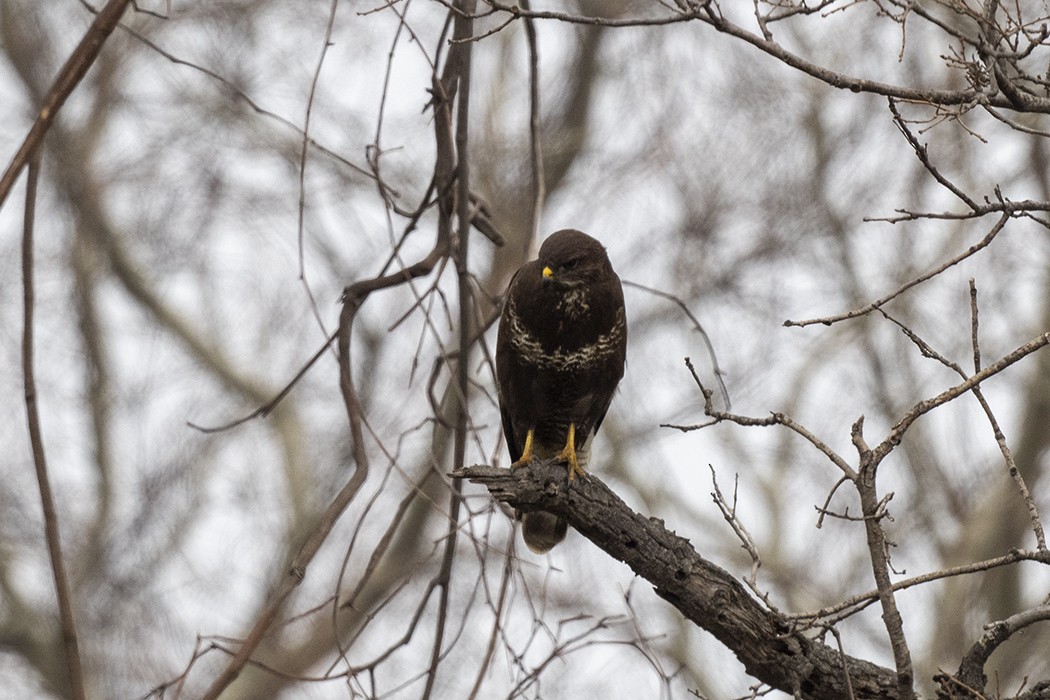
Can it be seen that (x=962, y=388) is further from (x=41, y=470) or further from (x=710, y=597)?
(x=41, y=470)

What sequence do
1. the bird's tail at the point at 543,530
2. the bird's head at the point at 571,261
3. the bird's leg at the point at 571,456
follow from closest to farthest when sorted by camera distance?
the bird's leg at the point at 571,456
the bird's head at the point at 571,261
the bird's tail at the point at 543,530

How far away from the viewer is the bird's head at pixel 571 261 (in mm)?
5176

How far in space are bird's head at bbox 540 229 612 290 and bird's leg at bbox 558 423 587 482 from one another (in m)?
0.65

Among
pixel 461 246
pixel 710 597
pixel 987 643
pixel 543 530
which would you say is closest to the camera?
pixel 987 643

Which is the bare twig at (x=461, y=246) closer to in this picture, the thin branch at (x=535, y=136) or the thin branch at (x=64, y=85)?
the thin branch at (x=535, y=136)

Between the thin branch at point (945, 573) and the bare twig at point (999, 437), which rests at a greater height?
the bare twig at point (999, 437)

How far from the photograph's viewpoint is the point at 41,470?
11.0 ft

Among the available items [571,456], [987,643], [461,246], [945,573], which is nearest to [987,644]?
[987,643]

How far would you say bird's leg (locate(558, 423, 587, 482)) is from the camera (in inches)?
179

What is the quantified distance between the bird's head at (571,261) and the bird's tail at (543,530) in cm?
112

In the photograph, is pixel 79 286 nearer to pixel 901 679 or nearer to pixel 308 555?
pixel 308 555

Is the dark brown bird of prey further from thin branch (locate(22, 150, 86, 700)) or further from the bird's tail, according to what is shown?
thin branch (locate(22, 150, 86, 700))

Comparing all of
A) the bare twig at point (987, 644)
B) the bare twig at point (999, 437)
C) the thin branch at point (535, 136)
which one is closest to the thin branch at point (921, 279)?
the bare twig at point (999, 437)

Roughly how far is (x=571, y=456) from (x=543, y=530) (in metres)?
0.83
